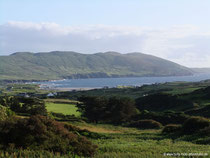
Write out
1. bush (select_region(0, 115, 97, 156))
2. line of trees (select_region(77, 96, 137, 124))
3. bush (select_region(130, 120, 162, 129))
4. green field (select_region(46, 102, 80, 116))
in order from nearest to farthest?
bush (select_region(0, 115, 97, 156)) → bush (select_region(130, 120, 162, 129)) → line of trees (select_region(77, 96, 137, 124)) → green field (select_region(46, 102, 80, 116))

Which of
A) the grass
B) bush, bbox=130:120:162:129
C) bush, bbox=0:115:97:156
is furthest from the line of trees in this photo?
bush, bbox=0:115:97:156

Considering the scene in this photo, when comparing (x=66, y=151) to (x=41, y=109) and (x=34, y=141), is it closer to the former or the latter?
(x=34, y=141)

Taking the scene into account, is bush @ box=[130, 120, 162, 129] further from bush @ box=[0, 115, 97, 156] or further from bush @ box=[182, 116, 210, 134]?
bush @ box=[0, 115, 97, 156]

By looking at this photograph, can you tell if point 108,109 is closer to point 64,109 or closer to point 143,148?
point 64,109

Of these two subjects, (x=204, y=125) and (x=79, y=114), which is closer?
(x=204, y=125)

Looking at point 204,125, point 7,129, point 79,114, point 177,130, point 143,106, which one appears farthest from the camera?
point 143,106

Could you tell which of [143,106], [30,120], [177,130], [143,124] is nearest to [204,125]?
[177,130]

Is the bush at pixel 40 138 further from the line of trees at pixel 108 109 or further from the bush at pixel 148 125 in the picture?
the line of trees at pixel 108 109

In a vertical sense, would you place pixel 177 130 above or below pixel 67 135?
below
